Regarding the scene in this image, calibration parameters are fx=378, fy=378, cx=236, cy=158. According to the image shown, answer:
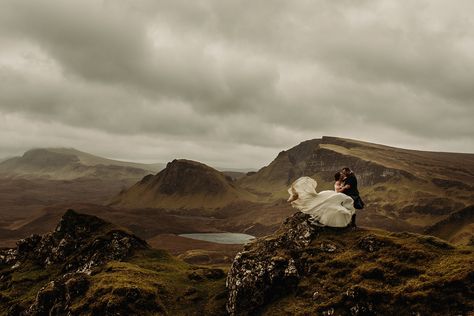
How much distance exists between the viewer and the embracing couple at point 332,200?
3331 centimetres

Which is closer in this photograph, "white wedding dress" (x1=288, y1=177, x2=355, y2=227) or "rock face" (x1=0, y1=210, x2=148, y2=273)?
"white wedding dress" (x1=288, y1=177, x2=355, y2=227)

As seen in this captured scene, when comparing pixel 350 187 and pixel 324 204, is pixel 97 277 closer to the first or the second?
pixel 324 204

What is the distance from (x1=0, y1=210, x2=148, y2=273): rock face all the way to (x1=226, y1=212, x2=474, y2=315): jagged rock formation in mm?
20541

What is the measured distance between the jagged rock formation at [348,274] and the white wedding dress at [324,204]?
1.31 meters

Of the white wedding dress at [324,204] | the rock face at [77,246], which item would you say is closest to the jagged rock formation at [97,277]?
the rock face at [77,246]

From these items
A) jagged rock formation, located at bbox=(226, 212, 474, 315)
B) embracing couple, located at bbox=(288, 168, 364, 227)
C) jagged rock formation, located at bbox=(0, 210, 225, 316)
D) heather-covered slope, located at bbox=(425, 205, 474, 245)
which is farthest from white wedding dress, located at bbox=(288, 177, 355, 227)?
heather-covered slope, located at bbox=(425, 205, 474, 245)

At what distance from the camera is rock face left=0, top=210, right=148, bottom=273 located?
4841 cm

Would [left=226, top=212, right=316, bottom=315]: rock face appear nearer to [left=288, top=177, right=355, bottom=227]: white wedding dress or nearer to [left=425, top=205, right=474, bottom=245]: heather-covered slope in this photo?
[left=288, top=177, right=355, bottom=227]: white wedding dress

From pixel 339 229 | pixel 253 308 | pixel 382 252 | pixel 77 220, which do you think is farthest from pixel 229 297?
pixel 77 220

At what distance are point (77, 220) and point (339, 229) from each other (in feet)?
130

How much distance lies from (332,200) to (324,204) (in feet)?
2.97

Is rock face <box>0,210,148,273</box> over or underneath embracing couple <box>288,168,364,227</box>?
underneath

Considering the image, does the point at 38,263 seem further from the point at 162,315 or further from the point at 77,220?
the point at 162,315

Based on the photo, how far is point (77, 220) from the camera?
5625cm
